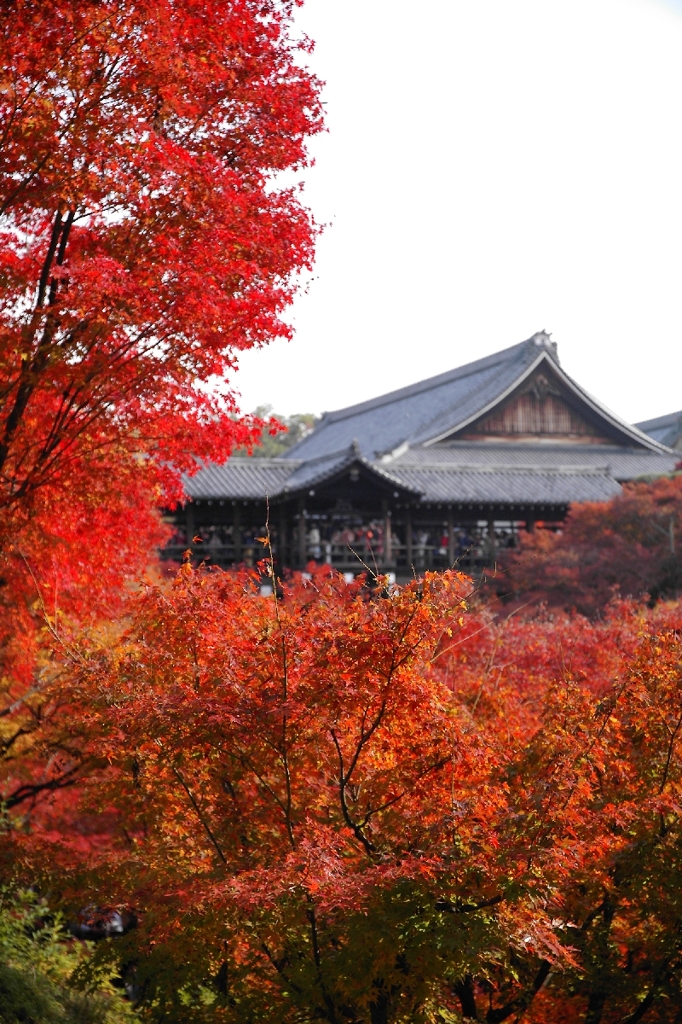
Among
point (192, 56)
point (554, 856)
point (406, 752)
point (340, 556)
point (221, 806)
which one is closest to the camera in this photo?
point (554, 856)

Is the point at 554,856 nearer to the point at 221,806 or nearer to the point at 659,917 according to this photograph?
the point at 659,917

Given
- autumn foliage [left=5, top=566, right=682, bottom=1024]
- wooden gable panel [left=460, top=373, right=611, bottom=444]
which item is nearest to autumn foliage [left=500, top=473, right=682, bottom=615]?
wooden gable panel [left=460, top=373, right=611, bottom=444]

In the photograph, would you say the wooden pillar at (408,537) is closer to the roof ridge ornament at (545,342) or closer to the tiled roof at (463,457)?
the tiled roof at (463,457)

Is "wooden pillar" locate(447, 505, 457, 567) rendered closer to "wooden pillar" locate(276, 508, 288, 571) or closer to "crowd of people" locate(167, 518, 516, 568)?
"crowd of people" locate(167, 518, 516, 568)

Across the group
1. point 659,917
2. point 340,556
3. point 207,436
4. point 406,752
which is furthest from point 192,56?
point 340,556

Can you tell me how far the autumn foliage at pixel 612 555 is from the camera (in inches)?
885

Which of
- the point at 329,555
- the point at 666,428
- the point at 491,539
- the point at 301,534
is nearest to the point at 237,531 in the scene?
the point at 301,534

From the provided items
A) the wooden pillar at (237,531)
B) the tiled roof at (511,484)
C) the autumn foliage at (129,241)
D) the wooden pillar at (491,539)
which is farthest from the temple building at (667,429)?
the autumn foliage at (129,241)

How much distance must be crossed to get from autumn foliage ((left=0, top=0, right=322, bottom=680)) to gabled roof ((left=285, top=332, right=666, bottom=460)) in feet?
75.3

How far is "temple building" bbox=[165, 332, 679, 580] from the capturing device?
26.2m

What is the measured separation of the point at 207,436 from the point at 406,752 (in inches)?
126

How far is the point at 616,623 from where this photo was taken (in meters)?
14.3

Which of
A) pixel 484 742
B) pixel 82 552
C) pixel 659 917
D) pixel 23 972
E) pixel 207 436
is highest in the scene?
pixel 207 436

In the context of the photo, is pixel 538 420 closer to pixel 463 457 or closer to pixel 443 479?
pixel 463 457
